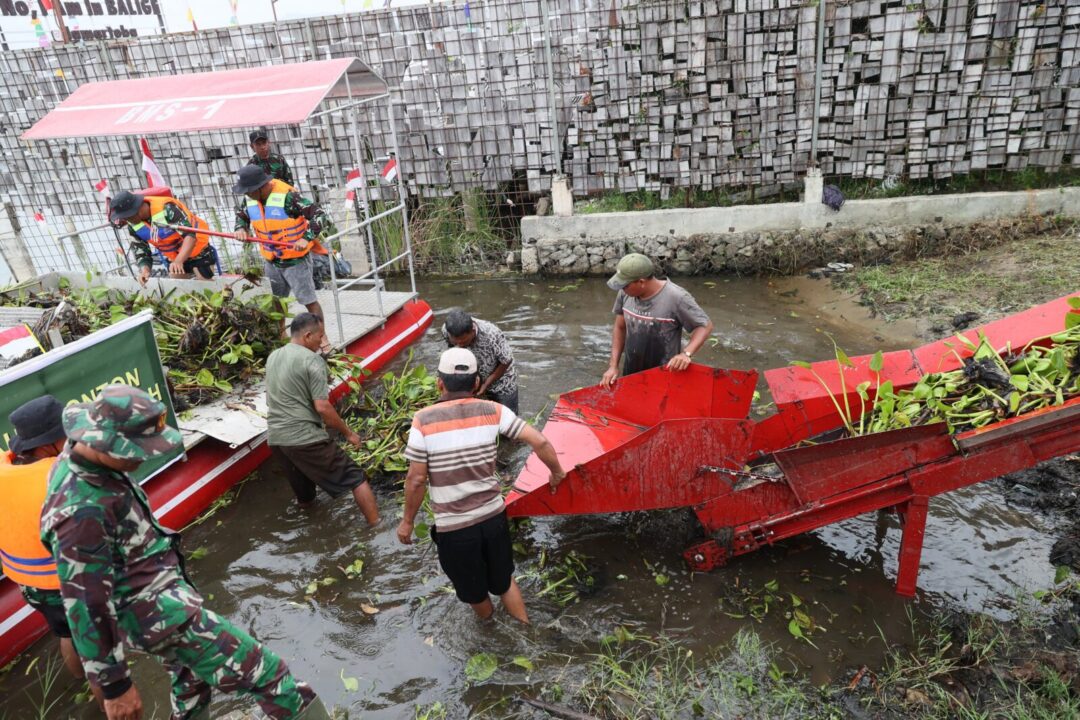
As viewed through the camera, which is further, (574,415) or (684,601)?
(574,415)

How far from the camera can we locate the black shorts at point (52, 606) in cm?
334

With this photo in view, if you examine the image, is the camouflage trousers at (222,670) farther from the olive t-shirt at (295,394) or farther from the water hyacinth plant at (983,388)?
the water hyacinth plant at (983,388)

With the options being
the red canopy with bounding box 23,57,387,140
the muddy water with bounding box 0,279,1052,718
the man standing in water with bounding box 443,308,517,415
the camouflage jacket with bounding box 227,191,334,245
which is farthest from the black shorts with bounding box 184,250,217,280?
the man standing in water with bounding box 443,308,517,415

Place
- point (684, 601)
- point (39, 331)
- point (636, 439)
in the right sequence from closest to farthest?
1. point (636, 439)
2. point (684, 601)
3. point (39, 331)

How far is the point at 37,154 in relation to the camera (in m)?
11.9

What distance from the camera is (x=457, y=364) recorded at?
3568 mm

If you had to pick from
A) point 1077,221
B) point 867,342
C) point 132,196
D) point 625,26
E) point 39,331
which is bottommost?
point 867,342

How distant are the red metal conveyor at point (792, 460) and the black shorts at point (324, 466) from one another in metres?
1.39

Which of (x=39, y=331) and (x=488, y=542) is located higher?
(x=39, y=331)

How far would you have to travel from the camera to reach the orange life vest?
10.2ft

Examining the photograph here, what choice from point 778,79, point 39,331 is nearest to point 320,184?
point 39,331

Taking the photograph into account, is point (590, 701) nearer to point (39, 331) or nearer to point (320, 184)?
point (39, 331)

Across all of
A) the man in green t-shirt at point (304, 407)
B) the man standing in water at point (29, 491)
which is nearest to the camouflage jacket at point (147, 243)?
the man in green t-shirt at point (304, 407)

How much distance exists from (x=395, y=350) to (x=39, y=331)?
3.43 m
